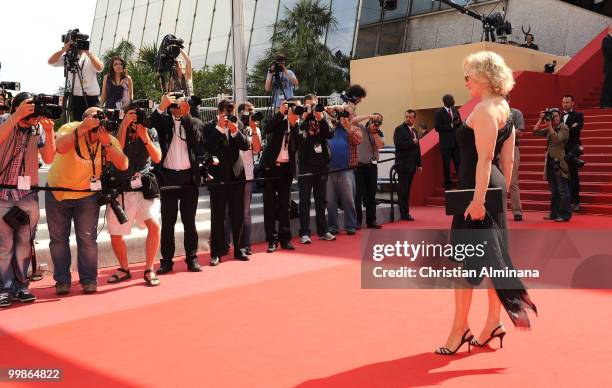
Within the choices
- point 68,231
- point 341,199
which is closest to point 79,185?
point 68,231

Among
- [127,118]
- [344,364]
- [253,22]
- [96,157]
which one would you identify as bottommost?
[344,364]

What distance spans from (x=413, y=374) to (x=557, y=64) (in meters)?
16.4

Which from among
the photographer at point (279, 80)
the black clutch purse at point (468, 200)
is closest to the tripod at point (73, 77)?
the photographer at point (279, 80)

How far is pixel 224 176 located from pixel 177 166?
2.48ft

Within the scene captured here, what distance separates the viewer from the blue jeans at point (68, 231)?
567 cm

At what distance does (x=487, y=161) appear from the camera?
3572 mm

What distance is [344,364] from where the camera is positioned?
147 inches

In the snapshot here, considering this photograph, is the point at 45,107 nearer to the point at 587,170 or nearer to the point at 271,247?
the point at 271,247

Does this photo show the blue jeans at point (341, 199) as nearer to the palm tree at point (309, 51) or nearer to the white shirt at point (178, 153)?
the white shirt at point (178, 153)

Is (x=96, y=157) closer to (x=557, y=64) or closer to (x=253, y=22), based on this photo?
(x=557, y=64)

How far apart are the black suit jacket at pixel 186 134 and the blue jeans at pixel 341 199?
2.63 metres

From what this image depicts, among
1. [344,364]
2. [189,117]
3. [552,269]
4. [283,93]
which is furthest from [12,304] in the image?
[283,93]

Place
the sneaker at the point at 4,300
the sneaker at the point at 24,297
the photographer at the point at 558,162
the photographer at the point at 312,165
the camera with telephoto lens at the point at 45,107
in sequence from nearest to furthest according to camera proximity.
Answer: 1. the camera with telephoto lens at the point at 45,107
2. the sneaker at the point at 4,300
3. the sneaker at the point at 24,297
4. the photographer at the point at 312,165
5. the photographer at the point at 558,162

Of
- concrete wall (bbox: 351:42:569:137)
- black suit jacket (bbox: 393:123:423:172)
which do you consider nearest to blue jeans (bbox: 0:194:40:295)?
black suit jacket (bbox: 393:123:423:172)
